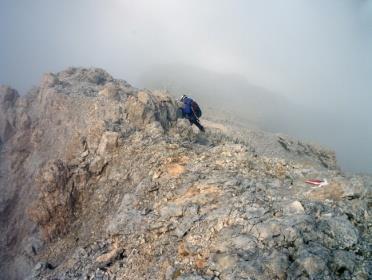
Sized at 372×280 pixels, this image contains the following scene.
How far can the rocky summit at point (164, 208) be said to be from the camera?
10836 millimetres

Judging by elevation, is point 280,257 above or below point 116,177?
above

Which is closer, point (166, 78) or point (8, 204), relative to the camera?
point (8, 204)

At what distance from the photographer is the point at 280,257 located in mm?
10320

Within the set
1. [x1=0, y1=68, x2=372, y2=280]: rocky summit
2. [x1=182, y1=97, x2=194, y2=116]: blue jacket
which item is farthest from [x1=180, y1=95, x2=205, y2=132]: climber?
[x1=0, y1=68, x2=372, y2=280]: rocky summit

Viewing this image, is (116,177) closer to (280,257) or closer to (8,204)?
(280,257)

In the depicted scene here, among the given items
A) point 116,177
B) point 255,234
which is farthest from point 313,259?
point 116,177

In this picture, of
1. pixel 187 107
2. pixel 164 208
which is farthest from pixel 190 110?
pixel 164 208

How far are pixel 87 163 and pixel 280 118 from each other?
239 feet

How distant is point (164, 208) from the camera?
1405 cm

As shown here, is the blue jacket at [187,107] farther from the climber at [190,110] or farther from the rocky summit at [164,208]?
the rocky summit at [164,208]

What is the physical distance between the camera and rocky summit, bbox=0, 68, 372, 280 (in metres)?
10.8

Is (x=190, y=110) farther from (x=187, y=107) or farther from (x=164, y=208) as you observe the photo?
(x=164, y=208)

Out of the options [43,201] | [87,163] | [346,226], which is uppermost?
[346,226]

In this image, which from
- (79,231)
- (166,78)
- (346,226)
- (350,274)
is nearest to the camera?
(350,274)
